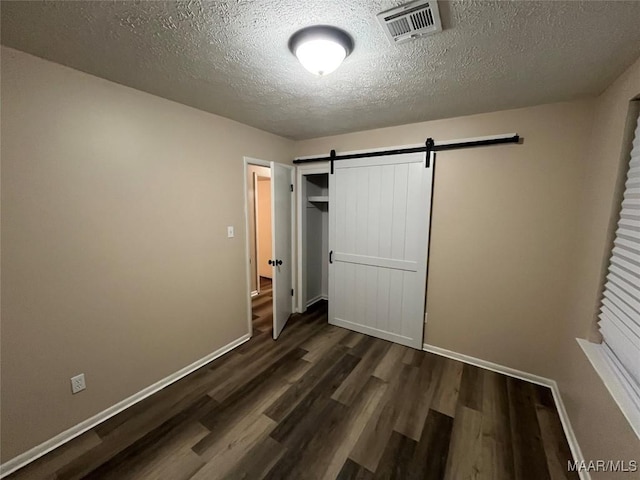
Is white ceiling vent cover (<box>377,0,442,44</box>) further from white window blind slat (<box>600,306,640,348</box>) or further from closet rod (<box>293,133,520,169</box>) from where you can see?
white window blind slat (<box>600,306,640,348</box>)

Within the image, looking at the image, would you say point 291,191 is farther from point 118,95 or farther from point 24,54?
point 24,54

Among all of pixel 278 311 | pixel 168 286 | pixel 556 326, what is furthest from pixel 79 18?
pixel 556 326

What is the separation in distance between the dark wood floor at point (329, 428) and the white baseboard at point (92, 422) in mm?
47

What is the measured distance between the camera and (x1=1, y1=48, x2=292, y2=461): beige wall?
1.45 meters

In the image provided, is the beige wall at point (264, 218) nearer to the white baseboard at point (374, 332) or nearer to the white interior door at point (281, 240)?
the white interior door at point (281, 240)

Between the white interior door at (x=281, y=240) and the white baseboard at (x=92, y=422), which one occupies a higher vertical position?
the white interior door at (x=281, y=240)

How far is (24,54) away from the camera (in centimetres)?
139

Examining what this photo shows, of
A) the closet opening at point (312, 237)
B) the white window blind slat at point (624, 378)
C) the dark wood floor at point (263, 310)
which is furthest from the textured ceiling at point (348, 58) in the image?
the dark wood floor at point (263, 310)

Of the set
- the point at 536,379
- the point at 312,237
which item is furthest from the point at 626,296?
the point at 312,237

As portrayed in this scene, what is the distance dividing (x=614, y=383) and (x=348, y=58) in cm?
222

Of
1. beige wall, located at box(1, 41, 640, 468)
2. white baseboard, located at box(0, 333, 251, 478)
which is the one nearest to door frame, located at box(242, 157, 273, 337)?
beige wall, located at box(1, 41, 640, 468)

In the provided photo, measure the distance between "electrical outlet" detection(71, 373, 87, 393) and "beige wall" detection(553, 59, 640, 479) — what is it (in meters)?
3.00

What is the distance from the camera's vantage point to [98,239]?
176 cm

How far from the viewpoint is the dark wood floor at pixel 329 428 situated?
1529 millimetres
